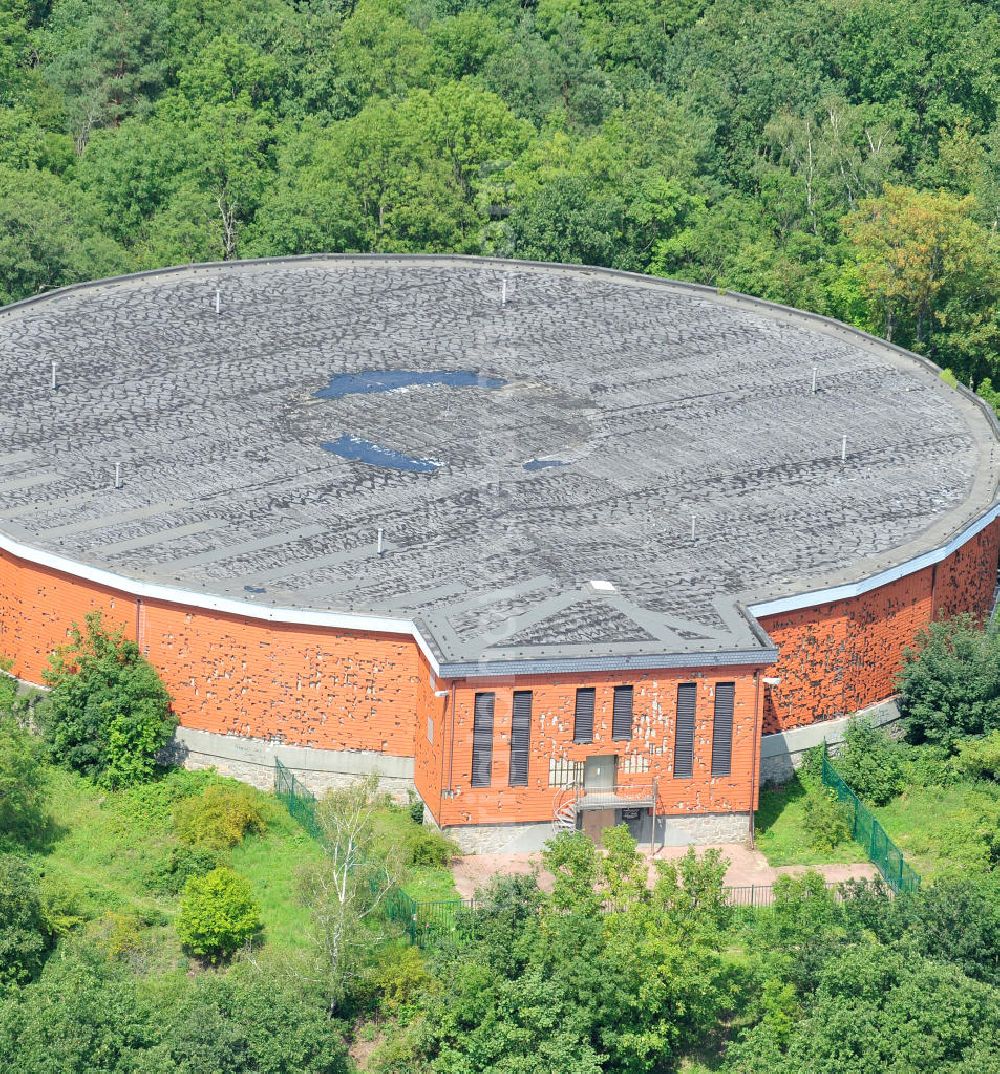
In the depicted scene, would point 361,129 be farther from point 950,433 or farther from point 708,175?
point 950,433

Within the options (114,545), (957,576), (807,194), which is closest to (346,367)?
(114,545)

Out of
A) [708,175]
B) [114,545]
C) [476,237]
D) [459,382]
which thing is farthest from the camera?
[708,175]

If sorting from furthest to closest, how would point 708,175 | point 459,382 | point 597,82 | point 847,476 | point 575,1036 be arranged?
point 597,82
point 708,175
point 459,382
point 847,476
point 575,1036

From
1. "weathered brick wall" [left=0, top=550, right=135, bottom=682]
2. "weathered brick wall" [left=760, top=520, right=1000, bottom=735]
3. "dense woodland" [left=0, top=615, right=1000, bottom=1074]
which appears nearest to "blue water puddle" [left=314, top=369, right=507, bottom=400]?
"weathered brick wall" [left=0, top=550, right=135, bottom=682]

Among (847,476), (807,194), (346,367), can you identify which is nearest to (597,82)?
(807,194)

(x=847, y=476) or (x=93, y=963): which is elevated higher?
(x=847, y=476)

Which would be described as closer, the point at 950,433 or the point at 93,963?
the point at 93,963

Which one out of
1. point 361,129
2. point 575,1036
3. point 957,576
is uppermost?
point 361,129
